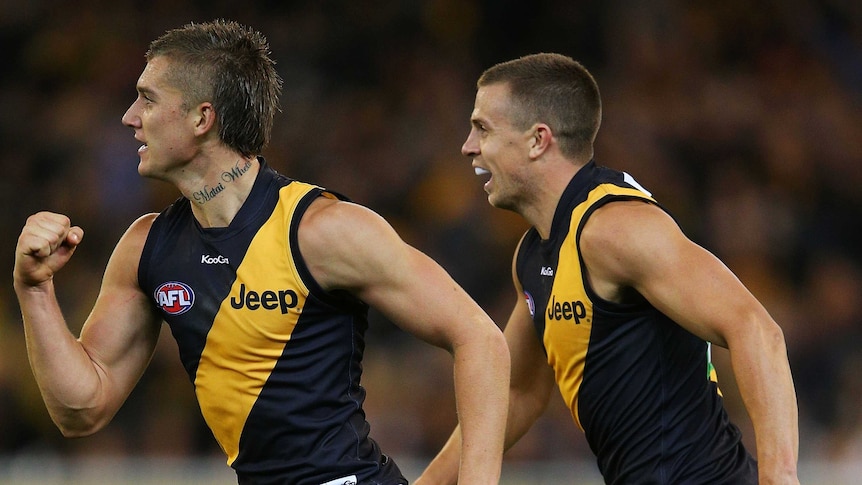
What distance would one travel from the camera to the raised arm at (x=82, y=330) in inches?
161

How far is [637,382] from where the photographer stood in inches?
178

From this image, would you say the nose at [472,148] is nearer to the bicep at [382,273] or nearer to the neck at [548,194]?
the neck at [548,194]

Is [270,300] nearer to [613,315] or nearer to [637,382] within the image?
[613,315]

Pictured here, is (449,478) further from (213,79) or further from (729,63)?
(729,63)

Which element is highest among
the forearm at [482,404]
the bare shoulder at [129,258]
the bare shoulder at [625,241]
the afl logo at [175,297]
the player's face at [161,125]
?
the player's face at [161,125]

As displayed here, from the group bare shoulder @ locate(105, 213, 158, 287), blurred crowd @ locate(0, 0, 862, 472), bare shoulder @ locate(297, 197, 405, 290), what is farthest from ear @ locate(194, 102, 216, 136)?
blurred crowd @ locate(0, 0, 862, 472)

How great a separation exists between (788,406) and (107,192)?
24.5 feet

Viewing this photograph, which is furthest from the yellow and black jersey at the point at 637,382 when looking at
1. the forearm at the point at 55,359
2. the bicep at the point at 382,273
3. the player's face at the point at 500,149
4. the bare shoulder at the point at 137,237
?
the forearm at the point at 55,359

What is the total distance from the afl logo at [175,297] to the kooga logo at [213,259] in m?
0.10

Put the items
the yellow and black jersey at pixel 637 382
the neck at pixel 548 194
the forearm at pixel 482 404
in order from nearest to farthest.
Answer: the forearm at pixel 482 404 → the yellow and black jersey at pixel 637 382 → the neck at pixel 548 194

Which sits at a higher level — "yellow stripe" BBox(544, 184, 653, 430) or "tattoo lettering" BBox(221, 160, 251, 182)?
"tattoo lettering" BBox(221, 160, 251, 182)

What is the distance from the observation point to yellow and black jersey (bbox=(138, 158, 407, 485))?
4133 millimetres

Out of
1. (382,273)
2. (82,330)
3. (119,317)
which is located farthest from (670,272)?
(82,330)

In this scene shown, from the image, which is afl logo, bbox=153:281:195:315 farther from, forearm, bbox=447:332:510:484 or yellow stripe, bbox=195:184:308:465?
forearm, bbox=447:332:510:484
